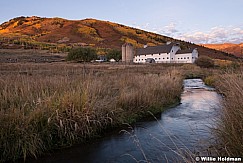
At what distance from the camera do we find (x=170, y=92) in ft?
51.7

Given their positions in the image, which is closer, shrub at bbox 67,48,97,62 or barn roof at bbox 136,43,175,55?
shrub at bbox 67,48,97,62

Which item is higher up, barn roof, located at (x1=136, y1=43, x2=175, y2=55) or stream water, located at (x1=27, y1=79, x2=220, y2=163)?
barn roof, located at (x1=136, y1=43, x2=175, y2=55)

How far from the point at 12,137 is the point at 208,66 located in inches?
2147

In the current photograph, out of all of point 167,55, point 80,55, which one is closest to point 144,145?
point 80,55

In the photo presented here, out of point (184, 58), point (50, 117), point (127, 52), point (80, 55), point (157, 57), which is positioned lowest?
point (50, 117)

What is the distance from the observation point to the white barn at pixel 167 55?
7581cm

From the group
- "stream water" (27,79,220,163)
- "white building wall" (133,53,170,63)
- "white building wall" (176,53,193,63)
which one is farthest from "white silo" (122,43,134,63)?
"stream water" (27,79,220,163)

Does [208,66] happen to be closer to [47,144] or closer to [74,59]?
[74,59]

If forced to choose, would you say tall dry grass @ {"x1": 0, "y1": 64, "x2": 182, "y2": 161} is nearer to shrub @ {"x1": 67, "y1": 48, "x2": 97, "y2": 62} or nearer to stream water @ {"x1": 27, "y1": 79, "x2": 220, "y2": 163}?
stream water @ {"x1": 27, "y1": 79, "x2": 220, "y2": 163}

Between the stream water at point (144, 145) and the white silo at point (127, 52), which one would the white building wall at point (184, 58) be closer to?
the white silo at point (127, 52)

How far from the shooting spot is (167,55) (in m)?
82.5

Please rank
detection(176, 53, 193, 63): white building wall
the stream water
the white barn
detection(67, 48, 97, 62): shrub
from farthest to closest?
the white barn < detection(176, 53, 193, 63): white building wall < detection(67, 48, 97, 62): shrub < the stream water

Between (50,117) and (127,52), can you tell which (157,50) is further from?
(50,117)

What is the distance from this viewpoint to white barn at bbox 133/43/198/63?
7581cm
